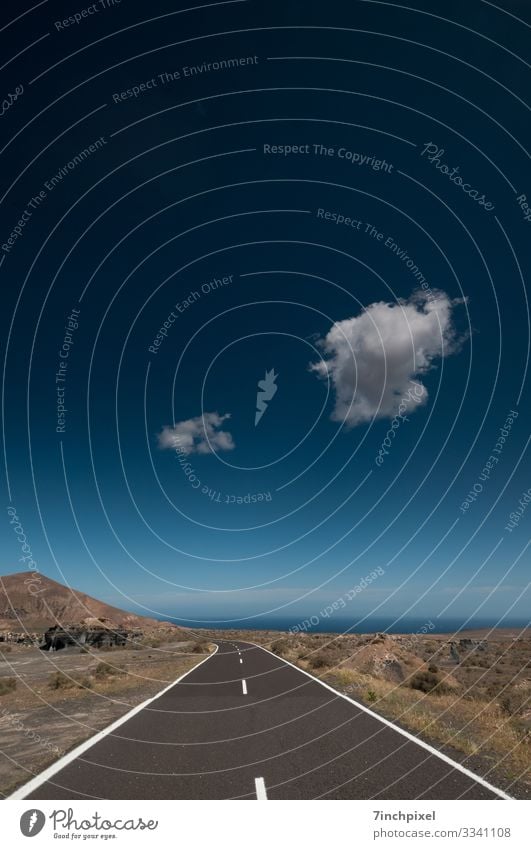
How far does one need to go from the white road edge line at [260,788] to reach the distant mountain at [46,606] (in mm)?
72641

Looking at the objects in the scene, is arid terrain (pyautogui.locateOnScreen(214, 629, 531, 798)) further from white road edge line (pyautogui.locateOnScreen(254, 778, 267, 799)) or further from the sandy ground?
the sandy ground

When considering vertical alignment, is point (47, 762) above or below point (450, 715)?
above

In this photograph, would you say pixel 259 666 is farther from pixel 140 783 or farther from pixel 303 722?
pixel 140 783

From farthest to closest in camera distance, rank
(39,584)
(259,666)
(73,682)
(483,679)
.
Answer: (39,584) → (483,679) → (259,666) → (73,682)

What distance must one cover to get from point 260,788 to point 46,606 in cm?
8350

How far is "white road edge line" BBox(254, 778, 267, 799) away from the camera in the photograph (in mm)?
6051

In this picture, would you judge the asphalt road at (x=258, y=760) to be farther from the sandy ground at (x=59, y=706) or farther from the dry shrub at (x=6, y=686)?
the dry shrub at (x=6, y=686)

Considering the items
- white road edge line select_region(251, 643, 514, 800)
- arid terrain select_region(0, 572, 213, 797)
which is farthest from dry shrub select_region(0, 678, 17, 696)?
white road edge line select_region(251, 643, 514, 800)

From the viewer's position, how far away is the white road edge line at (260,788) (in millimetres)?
6051

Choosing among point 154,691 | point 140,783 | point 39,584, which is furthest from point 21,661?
point 39,584

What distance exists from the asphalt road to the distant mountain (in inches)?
2665

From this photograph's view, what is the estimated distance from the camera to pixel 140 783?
6.58 m
